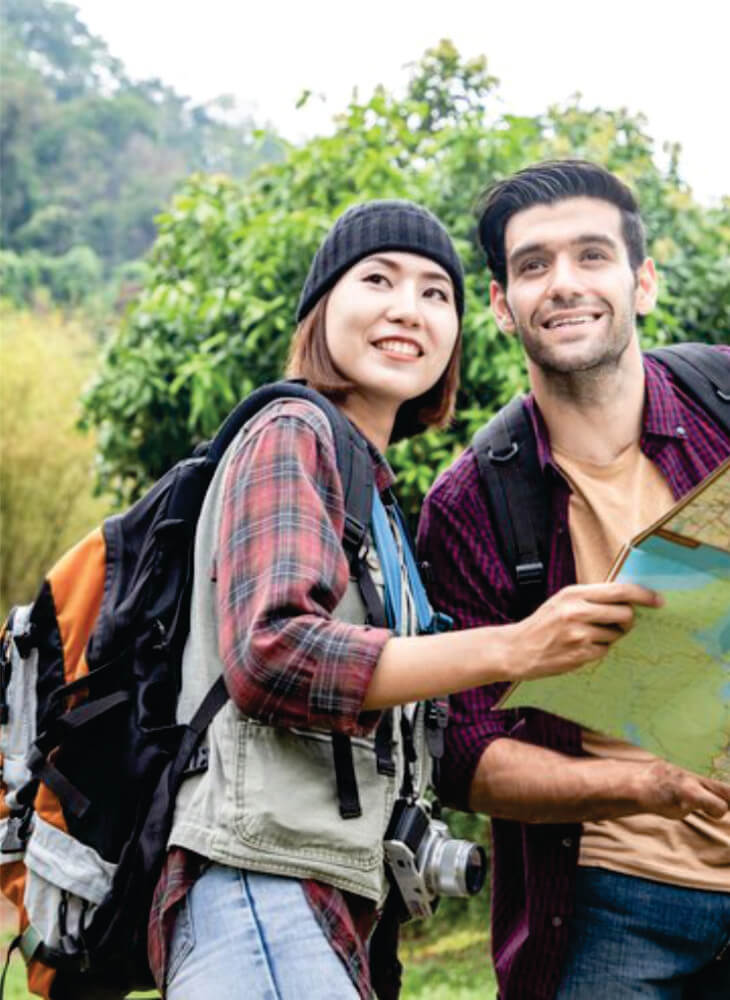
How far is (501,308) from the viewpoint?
3.02 m

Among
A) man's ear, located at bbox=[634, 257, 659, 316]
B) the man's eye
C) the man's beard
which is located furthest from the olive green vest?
man's ear, located at bbox=[634, 257, 659, 316]

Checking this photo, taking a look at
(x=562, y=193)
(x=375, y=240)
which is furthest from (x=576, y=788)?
(x=562, y=193)

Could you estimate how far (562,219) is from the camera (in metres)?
2.89

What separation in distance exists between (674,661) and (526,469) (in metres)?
0.81

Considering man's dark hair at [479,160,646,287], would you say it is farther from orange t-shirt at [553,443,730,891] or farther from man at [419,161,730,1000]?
orange t-shirt at [553,443,730,891]

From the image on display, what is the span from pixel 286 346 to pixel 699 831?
3.93m

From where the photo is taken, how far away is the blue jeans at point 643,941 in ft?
8.71

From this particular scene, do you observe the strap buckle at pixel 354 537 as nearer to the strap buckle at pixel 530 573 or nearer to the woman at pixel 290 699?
the woman at pixel 290 699

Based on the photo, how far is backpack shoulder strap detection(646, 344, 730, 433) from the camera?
286cm

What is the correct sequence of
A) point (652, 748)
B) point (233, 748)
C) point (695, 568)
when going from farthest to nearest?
point (652, 748) → point (233, 748) → point (695, 568)

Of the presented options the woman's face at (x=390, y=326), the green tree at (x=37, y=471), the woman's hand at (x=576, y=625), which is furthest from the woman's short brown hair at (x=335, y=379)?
the green tree at (x=37, y=471)

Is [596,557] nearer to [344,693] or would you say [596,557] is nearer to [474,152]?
[344,693]

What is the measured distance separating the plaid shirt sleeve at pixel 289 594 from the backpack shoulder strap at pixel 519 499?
676mm

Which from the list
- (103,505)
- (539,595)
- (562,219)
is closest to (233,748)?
(539,595)
